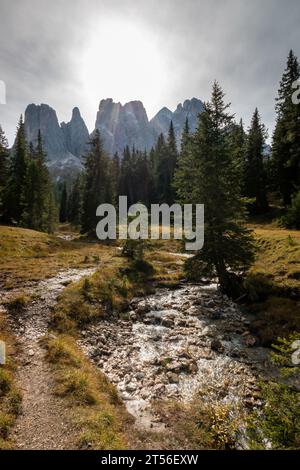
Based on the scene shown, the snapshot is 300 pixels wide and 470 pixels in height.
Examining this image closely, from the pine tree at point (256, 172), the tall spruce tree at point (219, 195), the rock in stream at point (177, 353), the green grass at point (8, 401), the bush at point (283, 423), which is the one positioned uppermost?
the pine tree at point (256, 172)

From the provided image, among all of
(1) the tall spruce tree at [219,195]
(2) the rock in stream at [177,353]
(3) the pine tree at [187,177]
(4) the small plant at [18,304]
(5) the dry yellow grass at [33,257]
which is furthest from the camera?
(5) the dry yellow grass at [33,257]

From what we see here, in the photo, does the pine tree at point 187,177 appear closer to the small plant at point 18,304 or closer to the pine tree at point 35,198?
the small plant at point 18,304

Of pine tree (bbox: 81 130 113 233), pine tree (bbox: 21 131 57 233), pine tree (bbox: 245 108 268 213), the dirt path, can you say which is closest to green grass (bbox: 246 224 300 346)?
the dirt path

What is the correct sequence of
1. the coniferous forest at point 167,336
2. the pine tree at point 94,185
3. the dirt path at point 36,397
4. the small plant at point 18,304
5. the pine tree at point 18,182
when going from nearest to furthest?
the dirt path at point 36,397
the coniferous forest at point 167,336
the small plant at point 18,304
the pine tree at point 94,185
the pine tree at point 18,182

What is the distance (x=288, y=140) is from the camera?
126 ft

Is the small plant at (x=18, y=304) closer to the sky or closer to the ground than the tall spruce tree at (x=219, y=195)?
closer to the ground

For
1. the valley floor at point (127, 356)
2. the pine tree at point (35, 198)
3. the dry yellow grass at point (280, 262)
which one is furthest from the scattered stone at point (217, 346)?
the pine tree at point (35, 198)

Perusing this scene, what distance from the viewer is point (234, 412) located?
30.8ft

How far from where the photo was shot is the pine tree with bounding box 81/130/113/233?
164 feet

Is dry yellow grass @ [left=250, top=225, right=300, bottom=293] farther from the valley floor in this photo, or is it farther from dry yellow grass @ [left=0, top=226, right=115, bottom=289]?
dry yellow grass @ [left=0, top=226, right=115, bottom=289]

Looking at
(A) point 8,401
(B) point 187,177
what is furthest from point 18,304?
(B) point 187,177

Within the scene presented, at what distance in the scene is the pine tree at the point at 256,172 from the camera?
49250 mm

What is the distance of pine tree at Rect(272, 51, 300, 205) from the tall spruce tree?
2147 cm

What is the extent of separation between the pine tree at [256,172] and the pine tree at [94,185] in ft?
88.1
